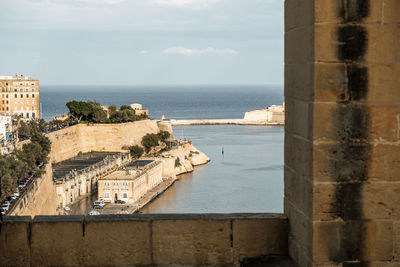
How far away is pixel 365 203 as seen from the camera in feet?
9.18

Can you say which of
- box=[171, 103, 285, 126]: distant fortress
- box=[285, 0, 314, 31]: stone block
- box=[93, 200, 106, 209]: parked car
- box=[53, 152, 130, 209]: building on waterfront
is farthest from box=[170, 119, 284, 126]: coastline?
box=[285, 0, 314, 31]: stone block

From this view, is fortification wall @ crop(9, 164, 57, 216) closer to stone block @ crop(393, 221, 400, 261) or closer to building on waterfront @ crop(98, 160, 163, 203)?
building on waterfront @ crop(98, 160, 163, 203)

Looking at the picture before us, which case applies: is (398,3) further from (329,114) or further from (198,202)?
(198,202)

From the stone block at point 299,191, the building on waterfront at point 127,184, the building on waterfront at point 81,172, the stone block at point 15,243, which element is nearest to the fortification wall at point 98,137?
the building on waterfront at point 81,172

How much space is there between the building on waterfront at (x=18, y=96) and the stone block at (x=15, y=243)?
243 ft

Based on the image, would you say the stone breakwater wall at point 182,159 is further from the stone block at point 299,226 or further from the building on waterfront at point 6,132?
the stone block at point 299,226

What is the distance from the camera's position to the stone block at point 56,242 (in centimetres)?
316

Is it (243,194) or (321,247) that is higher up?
(321,247)

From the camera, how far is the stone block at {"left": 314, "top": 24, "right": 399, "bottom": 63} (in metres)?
2.73

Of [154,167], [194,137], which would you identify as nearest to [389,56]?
[154,167]

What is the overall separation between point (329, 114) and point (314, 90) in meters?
0.13

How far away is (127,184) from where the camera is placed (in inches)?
1671

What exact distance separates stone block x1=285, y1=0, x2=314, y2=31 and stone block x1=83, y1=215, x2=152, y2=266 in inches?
51.1

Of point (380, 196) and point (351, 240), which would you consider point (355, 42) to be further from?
point (351, 240)
